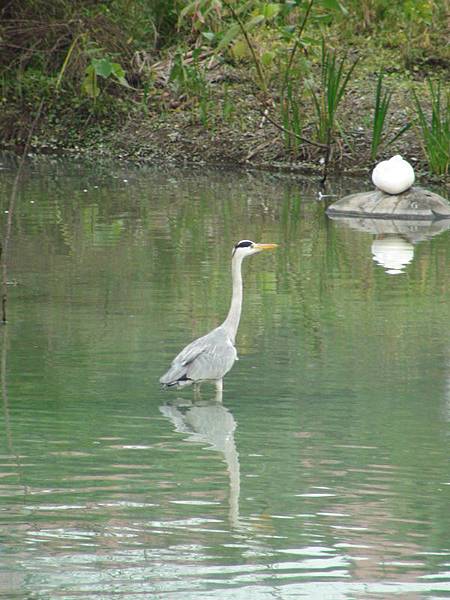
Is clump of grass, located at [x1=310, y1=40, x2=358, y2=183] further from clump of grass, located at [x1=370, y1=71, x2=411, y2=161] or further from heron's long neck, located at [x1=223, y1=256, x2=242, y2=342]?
heron's long neck, located at [x1=223, y1=256, x2=242, y2=342]

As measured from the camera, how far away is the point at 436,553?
550cm

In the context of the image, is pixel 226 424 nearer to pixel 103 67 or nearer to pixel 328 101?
pixel 103 67

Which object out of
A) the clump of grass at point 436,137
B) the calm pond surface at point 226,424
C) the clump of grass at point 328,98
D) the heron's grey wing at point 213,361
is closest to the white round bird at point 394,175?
the calm pond surface at point 226,424

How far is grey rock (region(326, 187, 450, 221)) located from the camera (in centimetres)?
1514

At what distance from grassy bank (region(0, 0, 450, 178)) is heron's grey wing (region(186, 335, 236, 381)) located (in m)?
10.9

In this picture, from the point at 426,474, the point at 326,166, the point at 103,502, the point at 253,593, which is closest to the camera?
the point at 253,593

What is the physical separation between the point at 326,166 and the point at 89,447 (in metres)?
11.4

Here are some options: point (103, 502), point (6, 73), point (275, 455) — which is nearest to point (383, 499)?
point (275, 455)

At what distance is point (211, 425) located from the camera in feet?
24.2

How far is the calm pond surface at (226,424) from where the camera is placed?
17.5 ft

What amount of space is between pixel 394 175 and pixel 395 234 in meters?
1.03

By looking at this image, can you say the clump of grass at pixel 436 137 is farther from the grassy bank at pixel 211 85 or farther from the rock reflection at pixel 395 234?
the rock reflection at pixel 395 234

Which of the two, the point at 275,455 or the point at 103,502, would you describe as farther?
the point at 275,455

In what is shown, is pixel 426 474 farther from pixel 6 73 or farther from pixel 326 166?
pixel 6 73
